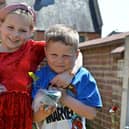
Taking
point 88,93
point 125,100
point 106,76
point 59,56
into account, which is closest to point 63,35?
point 59,56

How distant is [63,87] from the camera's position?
8.85 ft

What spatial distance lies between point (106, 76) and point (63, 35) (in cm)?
678

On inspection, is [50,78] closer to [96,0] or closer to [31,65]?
[31,65]

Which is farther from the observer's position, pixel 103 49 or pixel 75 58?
pixel 103 49

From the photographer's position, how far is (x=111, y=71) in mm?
8859

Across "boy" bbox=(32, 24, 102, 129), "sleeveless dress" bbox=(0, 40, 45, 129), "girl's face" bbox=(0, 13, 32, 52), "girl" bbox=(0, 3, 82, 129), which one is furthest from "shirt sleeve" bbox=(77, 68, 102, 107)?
"girl's face" bbox=(0, 13, 32, 52)

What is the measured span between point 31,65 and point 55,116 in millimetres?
314

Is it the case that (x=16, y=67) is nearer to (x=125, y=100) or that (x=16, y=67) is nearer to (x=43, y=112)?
(x=43, y=112)

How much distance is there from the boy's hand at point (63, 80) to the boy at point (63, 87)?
0.02 metres

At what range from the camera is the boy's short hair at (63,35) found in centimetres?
262

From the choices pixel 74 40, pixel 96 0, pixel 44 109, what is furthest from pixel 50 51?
pixel 96 0

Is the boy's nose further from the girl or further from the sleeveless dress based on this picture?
the sleeveless dress

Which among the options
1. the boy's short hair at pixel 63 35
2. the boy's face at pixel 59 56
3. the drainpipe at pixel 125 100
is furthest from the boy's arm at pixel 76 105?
the drainpipe at pixel 125 100

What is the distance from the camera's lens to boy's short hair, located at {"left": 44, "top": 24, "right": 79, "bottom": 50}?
2621 mm
